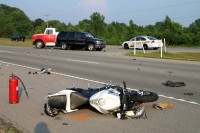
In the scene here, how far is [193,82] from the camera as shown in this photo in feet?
40.7

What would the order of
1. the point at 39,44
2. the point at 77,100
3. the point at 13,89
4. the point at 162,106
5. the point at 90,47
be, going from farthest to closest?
the point at 39,44 → the point at 90,47 → the point at 13,89 → the point at 162,106 → the point at 77,100

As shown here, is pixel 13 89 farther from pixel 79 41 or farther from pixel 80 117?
pixel 79 41

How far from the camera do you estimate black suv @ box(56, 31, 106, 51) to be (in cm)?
3409

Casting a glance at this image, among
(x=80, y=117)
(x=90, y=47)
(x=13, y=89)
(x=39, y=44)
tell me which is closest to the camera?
(x=80, y=117)

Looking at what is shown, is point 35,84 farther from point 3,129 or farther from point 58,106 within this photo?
point 3,129

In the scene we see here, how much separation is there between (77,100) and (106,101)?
78cm

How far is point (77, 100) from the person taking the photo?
7.55m

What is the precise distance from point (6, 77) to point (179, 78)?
675cm

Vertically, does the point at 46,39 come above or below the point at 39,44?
above

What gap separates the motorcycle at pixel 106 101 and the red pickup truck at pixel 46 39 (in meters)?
30.8

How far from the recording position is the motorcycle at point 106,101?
→ 7125mm

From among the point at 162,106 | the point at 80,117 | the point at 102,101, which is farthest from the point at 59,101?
the point at 162,106

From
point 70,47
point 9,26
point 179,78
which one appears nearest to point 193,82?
point 179,78

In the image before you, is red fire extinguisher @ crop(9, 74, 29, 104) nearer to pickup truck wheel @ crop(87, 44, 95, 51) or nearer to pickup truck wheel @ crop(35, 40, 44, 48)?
pickup truck wheel @ crop(87, 44, 95, 51)
